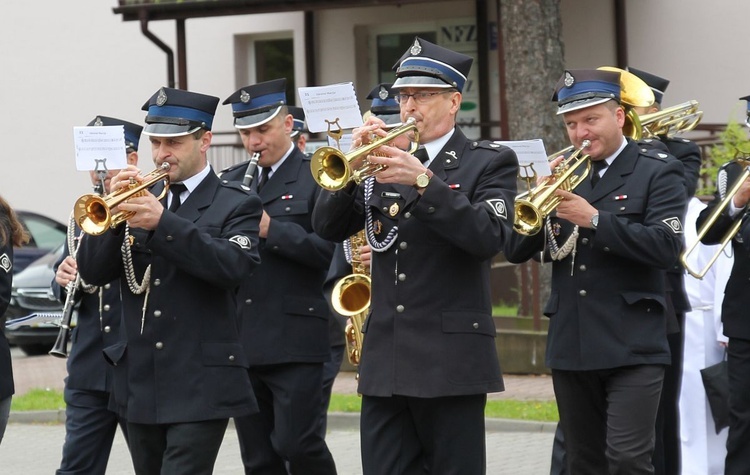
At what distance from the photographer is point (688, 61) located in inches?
685

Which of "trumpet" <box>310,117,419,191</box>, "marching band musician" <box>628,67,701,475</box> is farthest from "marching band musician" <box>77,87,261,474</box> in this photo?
"marching band musician" <box>628,67,701,475</box>

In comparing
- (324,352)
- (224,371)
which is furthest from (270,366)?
(224,371)

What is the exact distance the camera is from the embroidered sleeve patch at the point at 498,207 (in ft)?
18.1

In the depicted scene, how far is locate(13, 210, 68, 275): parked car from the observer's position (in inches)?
689

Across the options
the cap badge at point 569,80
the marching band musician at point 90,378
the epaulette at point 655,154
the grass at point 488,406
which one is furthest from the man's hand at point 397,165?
the grass at point 488,406

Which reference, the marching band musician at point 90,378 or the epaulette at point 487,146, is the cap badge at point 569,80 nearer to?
the epaulette at point 487,146

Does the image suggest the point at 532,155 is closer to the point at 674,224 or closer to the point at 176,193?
the point at 674,224

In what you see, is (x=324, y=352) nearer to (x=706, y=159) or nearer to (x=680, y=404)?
(x=680, y=404)

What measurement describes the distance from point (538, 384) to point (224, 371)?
22.3ft

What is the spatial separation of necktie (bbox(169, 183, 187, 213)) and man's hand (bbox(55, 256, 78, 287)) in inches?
58.3

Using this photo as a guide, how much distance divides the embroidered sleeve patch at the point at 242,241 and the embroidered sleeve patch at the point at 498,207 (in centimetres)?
102

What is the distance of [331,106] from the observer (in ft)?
21.6

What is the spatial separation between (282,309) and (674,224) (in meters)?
2.09

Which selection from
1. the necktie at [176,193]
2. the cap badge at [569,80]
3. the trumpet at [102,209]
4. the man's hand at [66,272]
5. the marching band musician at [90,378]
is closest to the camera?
the trumpet at [102,209]
